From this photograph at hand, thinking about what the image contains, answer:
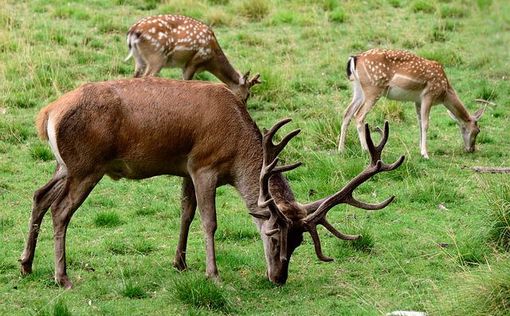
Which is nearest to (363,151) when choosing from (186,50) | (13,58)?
(186,50)

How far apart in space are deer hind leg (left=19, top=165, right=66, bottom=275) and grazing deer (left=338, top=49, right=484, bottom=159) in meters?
4.05

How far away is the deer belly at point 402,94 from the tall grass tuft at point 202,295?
464 cm

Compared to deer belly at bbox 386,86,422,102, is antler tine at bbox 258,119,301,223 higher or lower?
higher

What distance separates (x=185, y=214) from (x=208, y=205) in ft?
1.44

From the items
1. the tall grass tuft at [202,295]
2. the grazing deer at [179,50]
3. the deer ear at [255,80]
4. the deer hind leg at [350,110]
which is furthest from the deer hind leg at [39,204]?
the deer ear at [255,80]

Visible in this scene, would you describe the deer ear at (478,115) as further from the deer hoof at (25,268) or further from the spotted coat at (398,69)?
the deer hoof at (25,268)

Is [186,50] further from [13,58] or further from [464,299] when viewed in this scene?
[464,299]

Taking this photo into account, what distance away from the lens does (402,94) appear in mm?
10836

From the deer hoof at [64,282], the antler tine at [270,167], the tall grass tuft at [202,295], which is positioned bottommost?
the deer hoof at [64,282]

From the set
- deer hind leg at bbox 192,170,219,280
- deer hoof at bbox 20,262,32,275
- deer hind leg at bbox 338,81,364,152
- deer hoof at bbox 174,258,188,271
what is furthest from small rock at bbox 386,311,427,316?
deer hind leg at bbox 338,81,364,152

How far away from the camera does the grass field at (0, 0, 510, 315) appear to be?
6801mm

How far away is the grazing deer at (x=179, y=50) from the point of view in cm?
1142

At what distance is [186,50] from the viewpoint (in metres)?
11.6

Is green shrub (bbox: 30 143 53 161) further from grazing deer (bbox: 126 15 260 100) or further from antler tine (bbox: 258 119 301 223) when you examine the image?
antler tine (bbox: 258 119 301 223)
